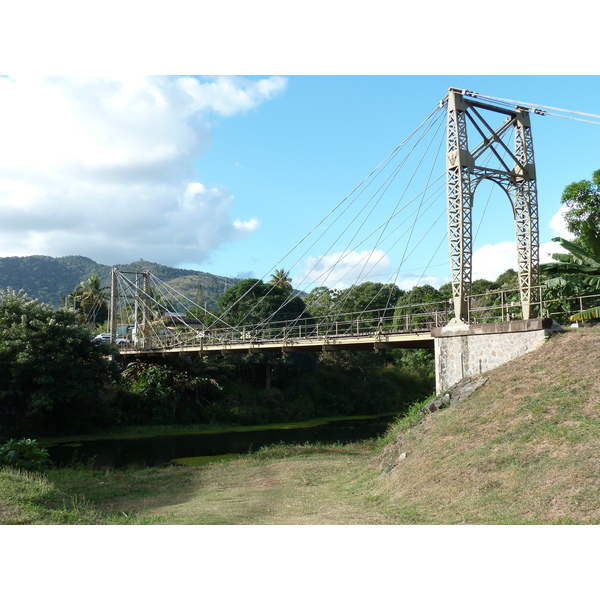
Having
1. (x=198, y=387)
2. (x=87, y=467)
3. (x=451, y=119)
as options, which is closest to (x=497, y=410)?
(x=451, y=119)

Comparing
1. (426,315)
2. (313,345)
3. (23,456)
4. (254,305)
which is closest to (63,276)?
(254,305)

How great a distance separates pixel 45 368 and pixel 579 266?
70.8ft

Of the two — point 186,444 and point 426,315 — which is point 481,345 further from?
point 186,444

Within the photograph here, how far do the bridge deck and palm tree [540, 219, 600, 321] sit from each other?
4.44 m

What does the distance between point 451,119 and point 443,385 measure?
683 centimetres

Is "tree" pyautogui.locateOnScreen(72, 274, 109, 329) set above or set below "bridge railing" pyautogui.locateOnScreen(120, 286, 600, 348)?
above

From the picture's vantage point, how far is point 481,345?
484 inches

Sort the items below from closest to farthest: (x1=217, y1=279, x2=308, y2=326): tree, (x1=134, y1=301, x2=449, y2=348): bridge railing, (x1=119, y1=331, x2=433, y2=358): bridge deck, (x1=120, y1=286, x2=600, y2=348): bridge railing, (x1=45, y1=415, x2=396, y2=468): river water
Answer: (x1=120, y1=286, x2=600, y2=348): bridge railing → (x1=119, y1=331, x2=433, y2=358): bridge deck → (x1=134, y1=301, x2=449, y2=348): bridge railing → (x1=45, y1=415, x2=396, y2=468): river water → (x1=217, y1=279, x2=308, y2=326): tree

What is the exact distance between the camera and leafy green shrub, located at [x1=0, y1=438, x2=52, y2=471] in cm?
1280

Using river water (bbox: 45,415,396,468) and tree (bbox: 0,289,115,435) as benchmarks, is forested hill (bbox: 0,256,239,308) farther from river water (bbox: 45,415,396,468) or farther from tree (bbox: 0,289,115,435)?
river water (bbox: 45,415,396,468)

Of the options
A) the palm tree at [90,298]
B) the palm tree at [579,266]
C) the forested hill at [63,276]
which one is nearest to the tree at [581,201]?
the palm tree at [579,266]

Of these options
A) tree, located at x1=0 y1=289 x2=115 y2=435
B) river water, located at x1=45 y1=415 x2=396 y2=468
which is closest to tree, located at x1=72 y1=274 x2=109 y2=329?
tree, located at x1=0 y1=289 x2=115 y2=435

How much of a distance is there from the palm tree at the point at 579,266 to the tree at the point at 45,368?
2031cm

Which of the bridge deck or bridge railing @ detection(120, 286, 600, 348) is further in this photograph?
the bridge deck
